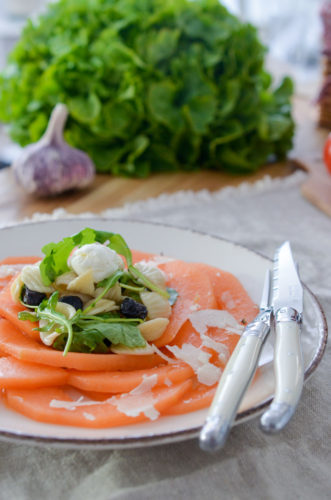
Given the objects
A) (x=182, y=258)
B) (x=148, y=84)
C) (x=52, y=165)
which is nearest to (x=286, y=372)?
(x=182, y=258)

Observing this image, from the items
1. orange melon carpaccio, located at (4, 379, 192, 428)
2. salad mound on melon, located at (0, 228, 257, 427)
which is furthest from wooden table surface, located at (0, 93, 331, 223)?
orange melon carpaccio, located at (4, 379, 192, 428)

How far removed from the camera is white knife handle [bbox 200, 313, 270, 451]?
22.6 inches

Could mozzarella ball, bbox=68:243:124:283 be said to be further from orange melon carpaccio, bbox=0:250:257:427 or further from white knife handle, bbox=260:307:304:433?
white knife handle, bbox=260:307:304:433

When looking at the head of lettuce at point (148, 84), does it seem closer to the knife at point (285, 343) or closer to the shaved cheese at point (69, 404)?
the knife at point (285, 343)

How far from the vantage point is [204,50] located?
1.93 meters

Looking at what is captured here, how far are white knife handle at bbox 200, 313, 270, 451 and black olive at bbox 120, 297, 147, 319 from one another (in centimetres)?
17

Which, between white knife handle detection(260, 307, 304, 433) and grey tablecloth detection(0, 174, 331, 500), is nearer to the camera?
white knife handle detection(260, 307, 304, 433)

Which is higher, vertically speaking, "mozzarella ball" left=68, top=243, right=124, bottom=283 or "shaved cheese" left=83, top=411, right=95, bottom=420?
"mozzarella ball" left=68, top=243, right=124, bottom=283

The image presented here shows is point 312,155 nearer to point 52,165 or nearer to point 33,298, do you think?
point 52,165

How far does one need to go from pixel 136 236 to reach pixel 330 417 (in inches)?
22.4

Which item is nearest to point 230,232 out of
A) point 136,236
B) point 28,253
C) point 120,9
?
point 136,236

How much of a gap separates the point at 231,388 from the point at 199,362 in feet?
0.55

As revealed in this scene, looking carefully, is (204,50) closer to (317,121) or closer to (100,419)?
(317,121)

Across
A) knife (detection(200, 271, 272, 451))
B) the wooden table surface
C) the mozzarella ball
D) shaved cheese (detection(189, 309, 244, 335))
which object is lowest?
the wooden table surface
